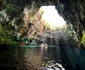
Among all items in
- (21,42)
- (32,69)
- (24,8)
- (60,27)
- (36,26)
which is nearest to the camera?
(32,69)

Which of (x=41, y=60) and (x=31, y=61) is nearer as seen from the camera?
(x=31, y=61)

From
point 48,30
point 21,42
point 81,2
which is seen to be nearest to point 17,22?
point 21,42

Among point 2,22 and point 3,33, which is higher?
point 2,22

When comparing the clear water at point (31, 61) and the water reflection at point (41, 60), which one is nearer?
the clear water at point (31, 61)

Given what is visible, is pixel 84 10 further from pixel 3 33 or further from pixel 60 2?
pixel 3 33

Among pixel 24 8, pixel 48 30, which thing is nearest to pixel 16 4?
pixel 24 8

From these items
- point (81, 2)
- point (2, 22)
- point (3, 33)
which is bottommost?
point (3, 33)

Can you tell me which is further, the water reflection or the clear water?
the water reflection

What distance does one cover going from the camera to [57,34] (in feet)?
210

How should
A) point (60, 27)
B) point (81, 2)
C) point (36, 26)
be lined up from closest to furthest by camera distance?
point (81, 2)
point (36, 26)
point (60, 27)

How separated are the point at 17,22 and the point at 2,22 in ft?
15.3

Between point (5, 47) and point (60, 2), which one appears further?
point (60, 2)

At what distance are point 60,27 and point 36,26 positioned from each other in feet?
66.6

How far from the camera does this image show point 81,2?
24875 mm
